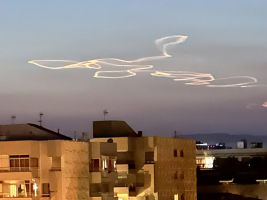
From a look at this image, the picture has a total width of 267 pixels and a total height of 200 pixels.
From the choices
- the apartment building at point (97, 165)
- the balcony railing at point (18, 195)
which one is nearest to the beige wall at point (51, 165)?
the apartment building at point (97, 165)

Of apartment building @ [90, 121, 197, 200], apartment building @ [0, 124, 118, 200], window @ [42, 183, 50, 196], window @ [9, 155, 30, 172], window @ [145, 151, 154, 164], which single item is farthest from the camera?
window @ [145, 151, 154, 164]

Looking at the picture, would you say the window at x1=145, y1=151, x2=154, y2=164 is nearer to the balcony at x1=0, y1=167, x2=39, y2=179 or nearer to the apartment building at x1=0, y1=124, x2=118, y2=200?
the apartment building at x1=0, y1=124, x2=118, y2=200

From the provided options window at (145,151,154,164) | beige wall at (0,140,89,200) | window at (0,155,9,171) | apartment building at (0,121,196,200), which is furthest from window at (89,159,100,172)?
window at (145,151,154,164)

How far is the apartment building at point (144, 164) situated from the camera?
5319 cm

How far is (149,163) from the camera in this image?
178 feet

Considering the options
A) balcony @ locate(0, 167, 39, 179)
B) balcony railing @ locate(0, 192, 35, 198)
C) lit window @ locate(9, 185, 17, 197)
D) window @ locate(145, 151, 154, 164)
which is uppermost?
window @ locate(145, 151, 154, 164)

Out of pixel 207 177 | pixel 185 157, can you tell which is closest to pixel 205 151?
pixel 207 177

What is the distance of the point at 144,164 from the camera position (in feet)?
177

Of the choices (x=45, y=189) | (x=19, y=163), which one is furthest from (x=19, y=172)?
(x=45, y=189)

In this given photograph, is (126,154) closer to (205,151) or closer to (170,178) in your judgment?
(170,178)

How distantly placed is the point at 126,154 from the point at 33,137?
28.5ft

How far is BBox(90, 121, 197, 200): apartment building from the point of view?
53188 millimetres

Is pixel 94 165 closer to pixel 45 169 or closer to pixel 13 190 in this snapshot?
pixel 45 169

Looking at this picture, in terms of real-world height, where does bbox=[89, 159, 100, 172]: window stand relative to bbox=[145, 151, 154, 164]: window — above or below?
below
